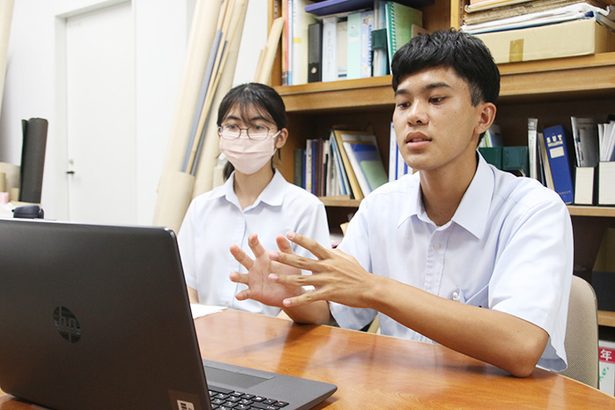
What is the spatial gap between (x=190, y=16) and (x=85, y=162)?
1468 mm

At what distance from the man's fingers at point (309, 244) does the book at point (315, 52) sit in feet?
4.74

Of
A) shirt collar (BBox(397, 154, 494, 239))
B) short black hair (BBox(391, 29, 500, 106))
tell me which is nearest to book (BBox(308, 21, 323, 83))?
short black hair (BBox(391, 29, 500, 106))

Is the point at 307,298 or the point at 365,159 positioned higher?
the point at 365,159

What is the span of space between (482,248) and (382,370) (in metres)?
0.44

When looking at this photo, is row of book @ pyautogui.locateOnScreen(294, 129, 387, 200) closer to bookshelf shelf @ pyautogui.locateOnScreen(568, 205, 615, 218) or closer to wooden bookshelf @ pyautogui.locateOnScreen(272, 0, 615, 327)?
wooden bookshelf @ pyautogui.locateOnScreen(272, 0, 615, 327)

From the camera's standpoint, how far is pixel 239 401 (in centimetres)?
74

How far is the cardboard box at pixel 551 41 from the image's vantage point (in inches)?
63.8

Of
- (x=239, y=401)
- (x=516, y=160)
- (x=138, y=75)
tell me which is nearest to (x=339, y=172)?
(x=516, y=160)

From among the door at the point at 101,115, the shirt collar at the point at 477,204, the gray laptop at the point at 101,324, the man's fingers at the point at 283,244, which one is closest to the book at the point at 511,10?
the shirt collar at the point at 477,204

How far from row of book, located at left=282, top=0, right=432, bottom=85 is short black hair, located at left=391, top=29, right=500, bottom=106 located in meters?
0.82

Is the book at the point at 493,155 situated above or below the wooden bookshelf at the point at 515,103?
below

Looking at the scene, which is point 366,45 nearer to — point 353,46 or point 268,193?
point 353,46

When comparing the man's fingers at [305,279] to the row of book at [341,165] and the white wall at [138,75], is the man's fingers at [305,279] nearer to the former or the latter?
the row of book at [341,165]

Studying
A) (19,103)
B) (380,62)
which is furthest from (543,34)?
(19,103)
